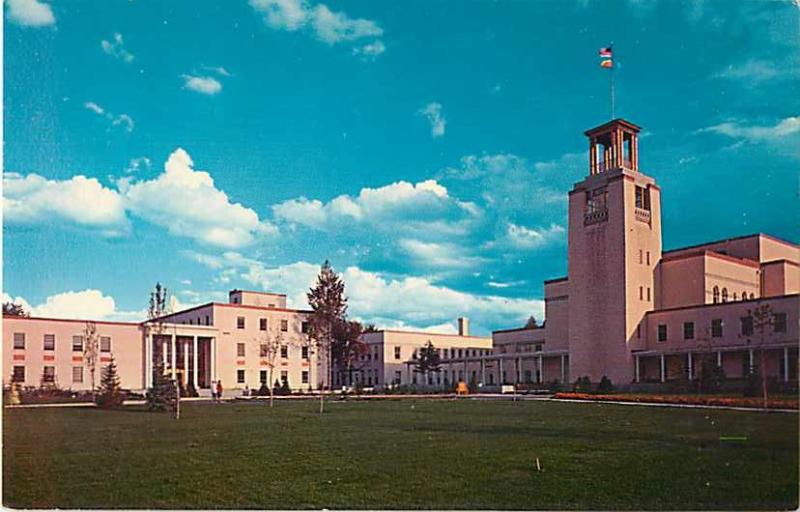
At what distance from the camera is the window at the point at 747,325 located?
12.9 m

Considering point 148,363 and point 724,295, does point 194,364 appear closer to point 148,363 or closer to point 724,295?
point 148,363

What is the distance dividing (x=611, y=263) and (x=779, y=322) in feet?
24.5

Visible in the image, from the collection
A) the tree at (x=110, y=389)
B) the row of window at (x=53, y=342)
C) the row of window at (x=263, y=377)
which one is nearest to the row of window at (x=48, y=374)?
the row of window at (x=53, y=342)

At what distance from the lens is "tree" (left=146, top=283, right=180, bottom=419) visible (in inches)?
467

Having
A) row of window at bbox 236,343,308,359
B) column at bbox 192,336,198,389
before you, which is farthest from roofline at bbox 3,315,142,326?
row of window at bbox 236,343,308,359

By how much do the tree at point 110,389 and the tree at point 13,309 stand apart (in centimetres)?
410

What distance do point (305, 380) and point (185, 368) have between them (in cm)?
317

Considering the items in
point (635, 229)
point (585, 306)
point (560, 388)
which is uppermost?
point (635, 229)

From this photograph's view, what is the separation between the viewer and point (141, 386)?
49.8ft

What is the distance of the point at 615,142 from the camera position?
11.0 meters

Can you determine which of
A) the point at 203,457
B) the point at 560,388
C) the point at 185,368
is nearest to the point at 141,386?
the point at 185,368

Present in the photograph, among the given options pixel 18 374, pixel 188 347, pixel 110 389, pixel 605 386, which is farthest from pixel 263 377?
pixel 18 374

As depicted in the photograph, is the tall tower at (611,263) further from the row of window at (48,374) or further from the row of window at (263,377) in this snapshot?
the row of window at (48,374)

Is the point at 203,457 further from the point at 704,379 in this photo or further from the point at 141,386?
the point at 704,379
